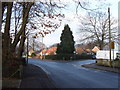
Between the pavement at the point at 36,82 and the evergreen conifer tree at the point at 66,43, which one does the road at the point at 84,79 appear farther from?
the evergreen conifer tree at the point at 66,43

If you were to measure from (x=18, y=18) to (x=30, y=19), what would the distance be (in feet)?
10.1

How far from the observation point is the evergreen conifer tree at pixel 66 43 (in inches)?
1887

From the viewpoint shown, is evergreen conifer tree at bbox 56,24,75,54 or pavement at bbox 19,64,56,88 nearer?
pavement at bbox 19,64,56,88

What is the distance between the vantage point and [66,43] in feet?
157

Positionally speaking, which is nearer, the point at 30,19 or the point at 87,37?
the point at 30,19

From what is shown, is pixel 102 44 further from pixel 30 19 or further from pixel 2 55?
pixel 2 55

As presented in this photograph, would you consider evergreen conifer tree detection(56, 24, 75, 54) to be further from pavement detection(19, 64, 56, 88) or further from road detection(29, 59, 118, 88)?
pavement detection(19, 64, 56, 88)

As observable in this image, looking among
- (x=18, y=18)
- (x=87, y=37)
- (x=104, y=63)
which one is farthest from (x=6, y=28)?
(x=87, y=37)

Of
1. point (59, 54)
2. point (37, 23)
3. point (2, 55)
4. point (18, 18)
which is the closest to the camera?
point (2, 55)

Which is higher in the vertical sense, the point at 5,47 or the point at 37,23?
the point at 37,23

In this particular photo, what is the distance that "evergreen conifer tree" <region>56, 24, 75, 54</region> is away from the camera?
47.9 m

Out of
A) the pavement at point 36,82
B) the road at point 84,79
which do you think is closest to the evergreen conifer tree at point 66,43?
the road at point 84,79

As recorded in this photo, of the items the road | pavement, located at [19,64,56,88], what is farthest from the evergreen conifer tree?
pavement, located at [19,64,56,88]

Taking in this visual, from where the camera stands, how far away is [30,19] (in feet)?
51.9
